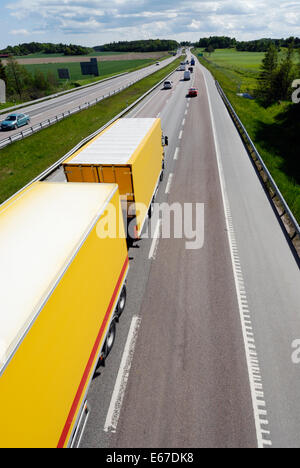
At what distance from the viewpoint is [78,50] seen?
17425 centimetres

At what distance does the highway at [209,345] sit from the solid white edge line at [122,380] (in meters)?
0.02

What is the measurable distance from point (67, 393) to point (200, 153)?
67.5ft

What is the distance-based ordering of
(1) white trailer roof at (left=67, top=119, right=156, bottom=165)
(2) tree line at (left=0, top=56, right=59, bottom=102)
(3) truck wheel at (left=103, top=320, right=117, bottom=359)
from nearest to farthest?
1. (3) truck wheel at (left=103, top=320, right=117, bottom=359)
2. (1) white trailer roof at (left=67, top=119, right=156, bottom=165)
3. (2) tree line at (left=0, top=56, right=59, bottom=102)

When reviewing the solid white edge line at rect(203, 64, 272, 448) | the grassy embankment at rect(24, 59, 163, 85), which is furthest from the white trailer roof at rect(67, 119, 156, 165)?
the grassy embankment at rect(24, 59, 163, 85)

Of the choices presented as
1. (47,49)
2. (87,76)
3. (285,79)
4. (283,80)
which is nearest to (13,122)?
(283,80)

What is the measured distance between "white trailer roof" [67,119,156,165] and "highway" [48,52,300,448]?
4.30 metres

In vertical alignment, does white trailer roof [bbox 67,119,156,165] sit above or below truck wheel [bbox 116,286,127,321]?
above

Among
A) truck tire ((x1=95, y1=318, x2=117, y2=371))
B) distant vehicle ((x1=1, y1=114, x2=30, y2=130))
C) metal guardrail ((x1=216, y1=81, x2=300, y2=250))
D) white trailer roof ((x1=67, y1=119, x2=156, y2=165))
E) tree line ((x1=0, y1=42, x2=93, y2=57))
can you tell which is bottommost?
truck tire ((x1=95, y1=318, x2=117, y2=371))

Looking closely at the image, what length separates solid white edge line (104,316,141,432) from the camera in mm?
6234

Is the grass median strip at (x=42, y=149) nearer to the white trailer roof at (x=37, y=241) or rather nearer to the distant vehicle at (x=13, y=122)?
the distant vehicle at (x=13, y=122)

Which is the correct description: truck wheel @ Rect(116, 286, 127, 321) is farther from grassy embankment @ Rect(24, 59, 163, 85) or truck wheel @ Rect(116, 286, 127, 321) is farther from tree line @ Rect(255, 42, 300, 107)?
grassy embankment @ Rect(24, 59, 163, 85)

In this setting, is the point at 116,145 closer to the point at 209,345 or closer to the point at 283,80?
the point at 209,345
